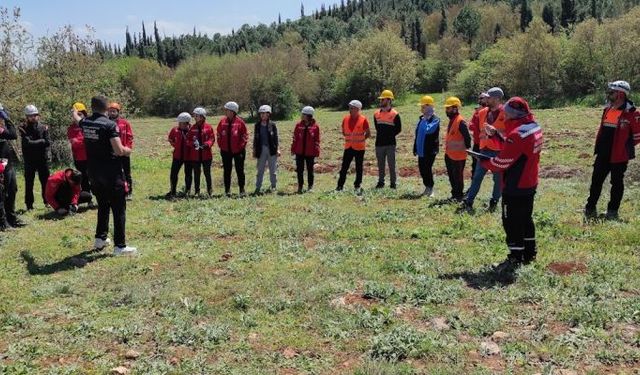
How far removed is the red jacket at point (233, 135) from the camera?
14.0m

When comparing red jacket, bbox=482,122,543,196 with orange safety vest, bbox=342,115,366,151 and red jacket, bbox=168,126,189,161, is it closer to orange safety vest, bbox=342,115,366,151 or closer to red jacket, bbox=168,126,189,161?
orange safety vest, bbox=342,115,366,151

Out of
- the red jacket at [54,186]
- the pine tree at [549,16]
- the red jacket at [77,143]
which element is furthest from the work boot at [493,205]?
the pine tree at [549,16]

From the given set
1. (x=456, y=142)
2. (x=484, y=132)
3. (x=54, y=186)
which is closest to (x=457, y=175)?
(x=456, y=142)

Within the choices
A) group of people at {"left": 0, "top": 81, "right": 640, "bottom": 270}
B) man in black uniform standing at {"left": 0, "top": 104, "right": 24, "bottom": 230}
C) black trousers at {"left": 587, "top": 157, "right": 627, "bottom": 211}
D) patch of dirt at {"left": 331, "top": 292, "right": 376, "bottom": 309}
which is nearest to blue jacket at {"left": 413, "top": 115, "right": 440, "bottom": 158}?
group of people at {"left": 0, "top": 81, "right": 640, "bottom": 270}

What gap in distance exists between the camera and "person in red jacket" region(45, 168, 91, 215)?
12.0 meters

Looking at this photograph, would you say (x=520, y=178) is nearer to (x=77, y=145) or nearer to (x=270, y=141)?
(x=270, y=141)

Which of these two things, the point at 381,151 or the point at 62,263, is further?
the point at 381,151

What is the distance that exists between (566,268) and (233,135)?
901 cm

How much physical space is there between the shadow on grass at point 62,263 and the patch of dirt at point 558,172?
13542 mm

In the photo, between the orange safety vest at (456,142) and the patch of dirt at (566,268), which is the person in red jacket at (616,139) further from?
the patch of dirt at (566,268)

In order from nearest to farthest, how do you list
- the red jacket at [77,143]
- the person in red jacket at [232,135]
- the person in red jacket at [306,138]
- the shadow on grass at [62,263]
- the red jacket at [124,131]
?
the shadow on grass at [62,263] < the red jacket at [77,143] < the red jacket at [124,131] < the person in red jacket at [232,135] < the person in red jacket at [306,138]

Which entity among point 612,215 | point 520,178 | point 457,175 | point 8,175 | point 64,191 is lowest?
point 612,215

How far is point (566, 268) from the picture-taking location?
7078 mm

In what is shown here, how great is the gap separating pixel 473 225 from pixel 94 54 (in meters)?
21.3
